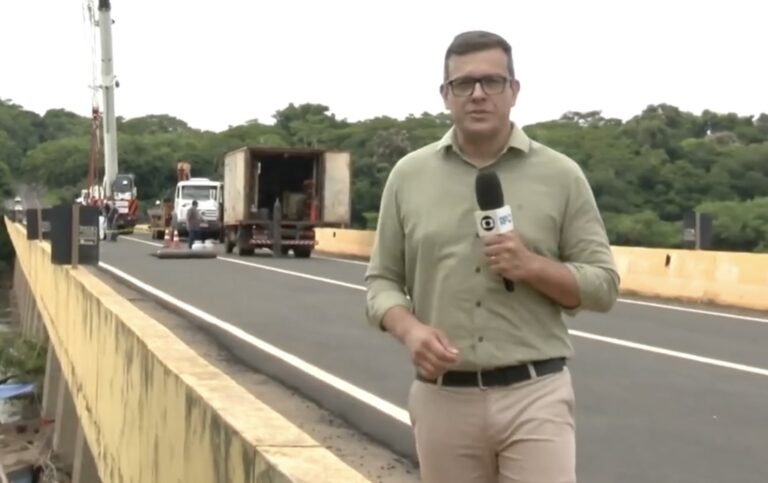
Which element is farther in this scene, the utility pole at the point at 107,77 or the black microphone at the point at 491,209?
the utility pole at the point at 107,77

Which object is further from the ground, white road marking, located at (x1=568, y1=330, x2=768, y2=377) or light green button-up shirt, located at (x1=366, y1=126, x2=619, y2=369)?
light green button-up shirt, located at (x1=366, y1=126, x2=619, y2=369)

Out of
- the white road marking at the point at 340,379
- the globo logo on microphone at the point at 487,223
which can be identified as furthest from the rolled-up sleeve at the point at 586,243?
the white road marking at the point at 340,379

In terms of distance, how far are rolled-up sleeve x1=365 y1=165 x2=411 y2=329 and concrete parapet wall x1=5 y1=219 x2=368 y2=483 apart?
579mm

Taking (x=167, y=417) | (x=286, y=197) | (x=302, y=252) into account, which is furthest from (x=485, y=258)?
(x=286, y=197)

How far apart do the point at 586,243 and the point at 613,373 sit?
28.1ft

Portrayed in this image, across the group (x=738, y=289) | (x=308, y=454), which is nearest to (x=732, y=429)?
(x=308, y=454)

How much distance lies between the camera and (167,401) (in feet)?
23.8

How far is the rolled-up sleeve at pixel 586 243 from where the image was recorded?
4.11 metres

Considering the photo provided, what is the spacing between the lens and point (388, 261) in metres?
4.34

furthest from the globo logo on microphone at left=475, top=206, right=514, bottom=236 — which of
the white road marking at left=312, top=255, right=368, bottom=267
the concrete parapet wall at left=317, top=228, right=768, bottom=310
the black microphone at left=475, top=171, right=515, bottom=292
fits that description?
the white road marking at left=312, top=255, right=368, bottom=267

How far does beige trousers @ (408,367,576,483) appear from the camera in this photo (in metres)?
4.00

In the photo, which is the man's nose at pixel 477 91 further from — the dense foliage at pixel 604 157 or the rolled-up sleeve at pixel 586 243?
the dense foliage at pixel 604 157

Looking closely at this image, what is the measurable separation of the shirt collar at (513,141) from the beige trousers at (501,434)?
66cm

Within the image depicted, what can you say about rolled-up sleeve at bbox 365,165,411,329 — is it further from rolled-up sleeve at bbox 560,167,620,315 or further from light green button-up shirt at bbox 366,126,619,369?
rolled-up sleeve at bbox 560,167,620,315
